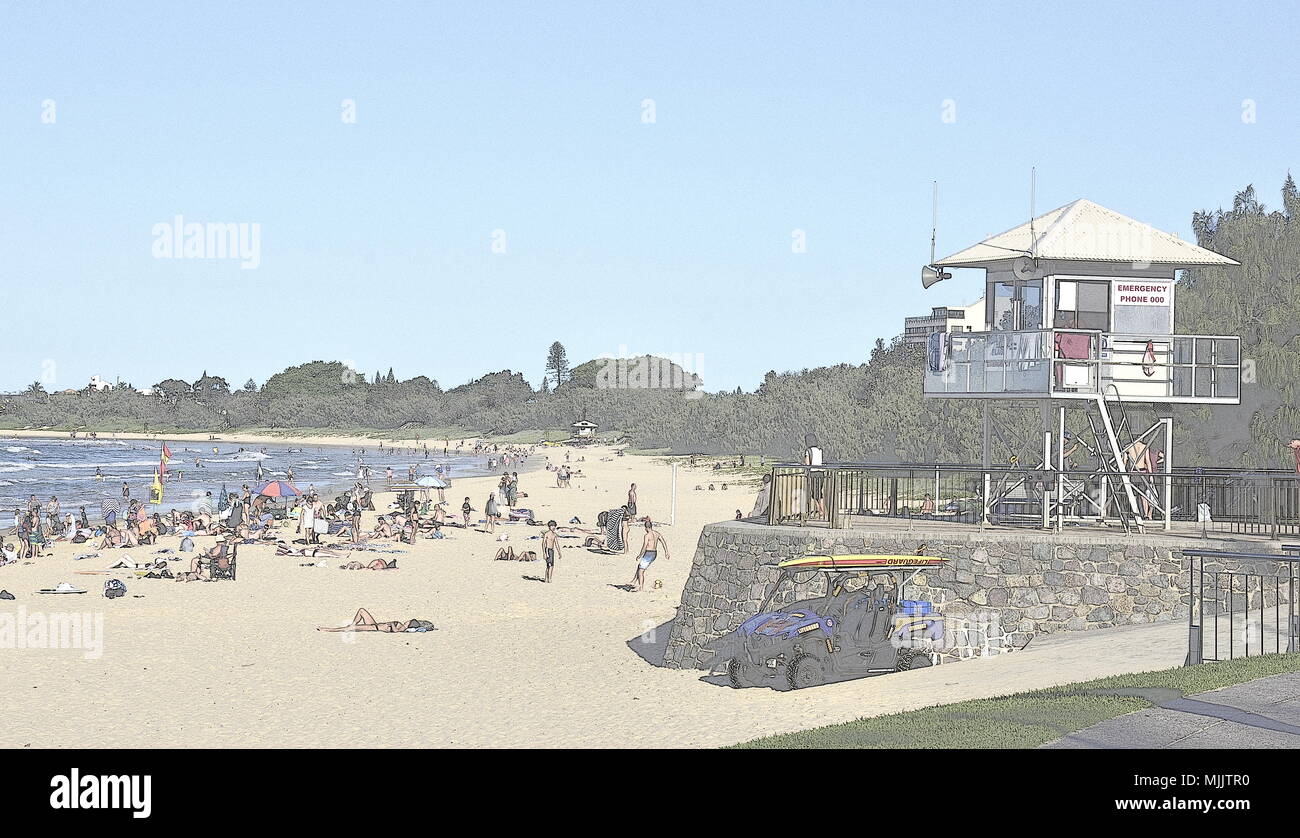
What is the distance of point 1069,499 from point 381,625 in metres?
12.1

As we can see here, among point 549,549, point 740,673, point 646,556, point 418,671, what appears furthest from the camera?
point 549,549

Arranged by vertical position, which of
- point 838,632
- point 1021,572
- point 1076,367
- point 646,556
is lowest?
point 646,556

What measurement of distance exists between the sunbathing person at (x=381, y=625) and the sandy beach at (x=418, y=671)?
17.0 inches

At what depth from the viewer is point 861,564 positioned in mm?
16734

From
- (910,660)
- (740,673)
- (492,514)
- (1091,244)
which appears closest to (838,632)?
(910,660)

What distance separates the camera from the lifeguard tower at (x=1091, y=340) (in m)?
20.0

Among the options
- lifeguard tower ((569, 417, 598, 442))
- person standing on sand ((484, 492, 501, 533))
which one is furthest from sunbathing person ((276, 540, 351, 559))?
lifeguard tower ((569, 417, 598, 442))

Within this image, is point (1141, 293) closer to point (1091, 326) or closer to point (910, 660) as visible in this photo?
point (1091, 326)

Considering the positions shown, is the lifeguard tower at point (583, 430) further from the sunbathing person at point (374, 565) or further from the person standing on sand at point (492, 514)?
the sunbathing person at point (374, 565)

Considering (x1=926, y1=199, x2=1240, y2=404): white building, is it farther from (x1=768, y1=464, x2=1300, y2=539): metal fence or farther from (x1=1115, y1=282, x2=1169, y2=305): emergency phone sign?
(x1=768, y1=464, x2=1300, y2=539): metal fence

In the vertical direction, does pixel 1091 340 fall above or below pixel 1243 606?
above

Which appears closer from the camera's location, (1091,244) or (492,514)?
(1091,244)

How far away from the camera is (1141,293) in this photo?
20.7 metres
